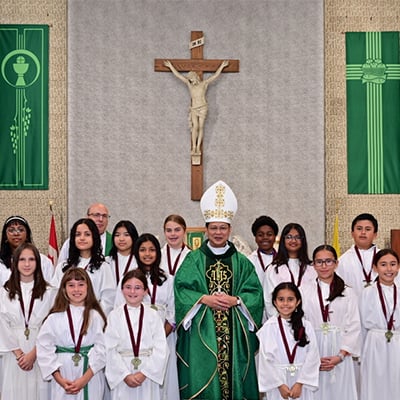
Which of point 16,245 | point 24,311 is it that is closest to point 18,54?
point 16,245

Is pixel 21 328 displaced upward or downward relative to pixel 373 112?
downward

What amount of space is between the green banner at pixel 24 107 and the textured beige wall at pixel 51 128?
0.24 feet

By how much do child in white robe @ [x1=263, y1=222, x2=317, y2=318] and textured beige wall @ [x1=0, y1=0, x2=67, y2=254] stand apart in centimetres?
395

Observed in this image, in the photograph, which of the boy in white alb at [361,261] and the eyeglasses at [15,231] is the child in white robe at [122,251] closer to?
the eyeglasses at [15,231]

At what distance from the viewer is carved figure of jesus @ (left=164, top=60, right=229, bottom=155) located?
378 inches

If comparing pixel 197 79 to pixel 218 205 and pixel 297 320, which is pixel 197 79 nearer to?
pixel 218 205

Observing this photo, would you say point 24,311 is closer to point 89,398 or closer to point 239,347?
point 89,398

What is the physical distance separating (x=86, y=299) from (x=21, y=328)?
59 cm

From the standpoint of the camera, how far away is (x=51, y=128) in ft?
31.7

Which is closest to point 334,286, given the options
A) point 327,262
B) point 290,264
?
point 327,262

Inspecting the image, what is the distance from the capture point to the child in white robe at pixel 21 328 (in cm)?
574

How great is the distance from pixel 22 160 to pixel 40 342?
14.8 feet

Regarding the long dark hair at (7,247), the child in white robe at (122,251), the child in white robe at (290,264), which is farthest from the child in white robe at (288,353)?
the long dark hair at (7,247)

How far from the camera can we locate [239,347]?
18.8 feet
